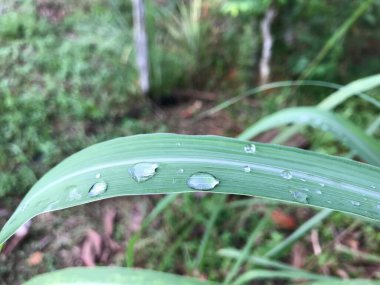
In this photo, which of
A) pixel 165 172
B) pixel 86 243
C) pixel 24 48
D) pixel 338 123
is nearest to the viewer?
pixel 165 172

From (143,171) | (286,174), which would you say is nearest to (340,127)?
(286,174)

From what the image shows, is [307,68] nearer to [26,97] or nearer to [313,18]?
[313,18]

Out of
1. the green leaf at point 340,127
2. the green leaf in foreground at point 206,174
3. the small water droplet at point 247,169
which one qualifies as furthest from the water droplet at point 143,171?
the green leaf at point 340,127

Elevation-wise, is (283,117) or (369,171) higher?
(283,117)

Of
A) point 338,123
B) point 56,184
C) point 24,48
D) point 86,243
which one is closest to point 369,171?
point 338,123

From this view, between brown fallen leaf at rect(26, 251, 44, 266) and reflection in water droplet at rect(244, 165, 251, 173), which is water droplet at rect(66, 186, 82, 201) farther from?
brown fallen leaf at rect(26, 251, 44, 266)

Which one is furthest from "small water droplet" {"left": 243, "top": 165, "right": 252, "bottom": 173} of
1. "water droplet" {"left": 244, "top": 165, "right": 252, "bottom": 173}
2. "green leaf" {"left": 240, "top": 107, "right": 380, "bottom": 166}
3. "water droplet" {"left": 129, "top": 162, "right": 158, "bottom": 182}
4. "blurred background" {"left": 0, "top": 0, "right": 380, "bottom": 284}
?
"blurred background" {"left": 0, "top": 0, "right": 380, "bottom": 284}

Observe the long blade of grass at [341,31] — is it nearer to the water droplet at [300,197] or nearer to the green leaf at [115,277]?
the water droplet at [300,197]
